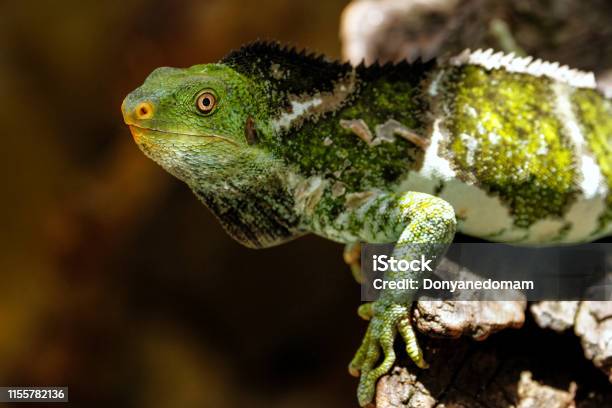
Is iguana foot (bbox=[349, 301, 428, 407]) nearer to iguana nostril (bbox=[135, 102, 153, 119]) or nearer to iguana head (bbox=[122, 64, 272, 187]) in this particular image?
iguana head (bbox=[122, 64, 272, 187])

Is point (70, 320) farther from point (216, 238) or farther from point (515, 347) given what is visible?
point (515, 347)

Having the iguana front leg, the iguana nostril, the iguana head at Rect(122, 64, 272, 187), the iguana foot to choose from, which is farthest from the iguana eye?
the iguana foot

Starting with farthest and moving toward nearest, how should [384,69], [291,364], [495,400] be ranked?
[291,364] → [384,69] → [495,400]

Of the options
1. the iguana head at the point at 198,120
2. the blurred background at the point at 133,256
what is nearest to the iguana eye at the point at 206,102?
the iguana head at the point at 198,120

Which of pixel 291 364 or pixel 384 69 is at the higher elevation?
pixel 384 69

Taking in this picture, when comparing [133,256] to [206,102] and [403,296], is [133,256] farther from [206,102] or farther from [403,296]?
[403,296]

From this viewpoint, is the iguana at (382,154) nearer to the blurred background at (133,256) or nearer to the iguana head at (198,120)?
the iguana head at (198,120)

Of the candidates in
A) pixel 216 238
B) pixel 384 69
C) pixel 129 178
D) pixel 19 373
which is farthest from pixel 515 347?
pixel 19 373
